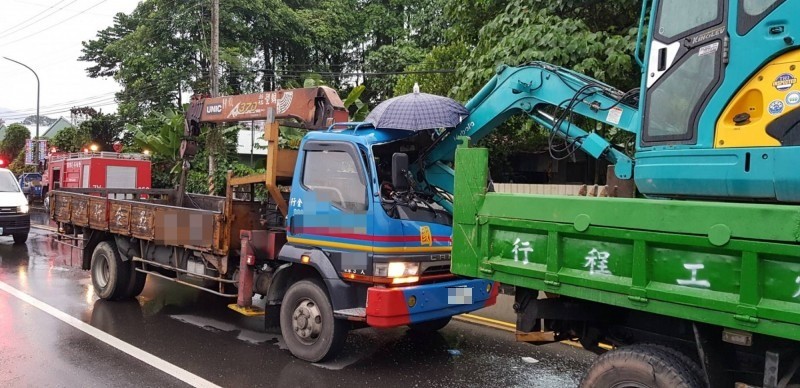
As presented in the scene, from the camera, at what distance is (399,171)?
5367 millimetres

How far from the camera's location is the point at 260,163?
2300 cm

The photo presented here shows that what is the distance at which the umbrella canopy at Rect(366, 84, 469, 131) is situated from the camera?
552 centimetres

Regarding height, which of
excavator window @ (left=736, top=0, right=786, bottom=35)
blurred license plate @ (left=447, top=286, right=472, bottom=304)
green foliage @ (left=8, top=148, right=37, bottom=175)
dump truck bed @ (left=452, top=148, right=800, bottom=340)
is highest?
green foliage @ (left=8, top=148, right=37, bottom=175)

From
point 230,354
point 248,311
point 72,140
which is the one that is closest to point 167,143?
point 72,140

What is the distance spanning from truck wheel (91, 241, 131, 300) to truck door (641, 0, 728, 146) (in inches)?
296

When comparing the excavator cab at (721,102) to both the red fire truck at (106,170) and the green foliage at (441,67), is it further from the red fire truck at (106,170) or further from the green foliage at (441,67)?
the red fire truck at (106,170)

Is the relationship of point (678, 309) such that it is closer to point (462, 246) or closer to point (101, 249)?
point (462, 246)

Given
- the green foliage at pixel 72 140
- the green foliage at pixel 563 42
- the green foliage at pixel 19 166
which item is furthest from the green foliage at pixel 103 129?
the green foliage at pixel 563 42

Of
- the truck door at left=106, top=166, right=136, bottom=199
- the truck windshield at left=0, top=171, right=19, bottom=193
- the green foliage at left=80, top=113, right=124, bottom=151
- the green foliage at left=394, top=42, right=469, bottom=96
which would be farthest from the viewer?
the green foliage at left=80, top=113, right=124, bottom=151

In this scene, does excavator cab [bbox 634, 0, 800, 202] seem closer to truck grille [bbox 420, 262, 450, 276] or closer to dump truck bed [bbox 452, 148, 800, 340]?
dump truck bed [bbox 452, 148, 800, 340]

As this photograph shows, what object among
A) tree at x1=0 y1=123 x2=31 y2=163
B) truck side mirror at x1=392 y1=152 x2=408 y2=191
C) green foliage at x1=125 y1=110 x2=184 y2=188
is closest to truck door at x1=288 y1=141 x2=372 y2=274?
truck side mirror at x1=392 y1=152 x2=408 y2=191

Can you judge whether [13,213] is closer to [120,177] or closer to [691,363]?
[120,177]

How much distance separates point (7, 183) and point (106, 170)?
4.80 metres

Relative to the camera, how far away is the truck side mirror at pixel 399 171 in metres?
5.29
